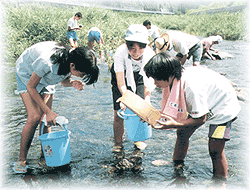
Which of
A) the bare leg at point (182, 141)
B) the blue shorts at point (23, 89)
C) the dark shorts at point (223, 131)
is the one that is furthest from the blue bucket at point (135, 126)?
the dark shorts at point (223, 131)

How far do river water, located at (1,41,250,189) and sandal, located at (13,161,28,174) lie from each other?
56mm

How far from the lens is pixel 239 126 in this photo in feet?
12.4

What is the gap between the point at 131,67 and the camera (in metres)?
2.78

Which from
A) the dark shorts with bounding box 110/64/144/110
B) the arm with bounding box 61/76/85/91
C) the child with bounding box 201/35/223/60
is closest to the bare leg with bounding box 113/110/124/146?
the dark shorts with bounding box 110/64/144/110

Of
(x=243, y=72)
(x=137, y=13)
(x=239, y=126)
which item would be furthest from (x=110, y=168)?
(x=137, y=13)

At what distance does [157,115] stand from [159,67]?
0.45 metres

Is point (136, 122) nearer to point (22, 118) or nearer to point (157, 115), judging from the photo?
point (157, 115)

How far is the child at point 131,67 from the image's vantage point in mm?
2512

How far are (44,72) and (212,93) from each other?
146 cm

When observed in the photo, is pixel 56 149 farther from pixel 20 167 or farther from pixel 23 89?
Result: pixel 23 89

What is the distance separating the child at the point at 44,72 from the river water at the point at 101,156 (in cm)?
34

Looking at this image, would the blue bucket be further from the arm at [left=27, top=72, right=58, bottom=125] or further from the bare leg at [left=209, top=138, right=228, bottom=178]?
the bare leg at [left=209, top=138, right=228, bottom=178]

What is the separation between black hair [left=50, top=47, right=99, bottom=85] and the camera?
2121 mm

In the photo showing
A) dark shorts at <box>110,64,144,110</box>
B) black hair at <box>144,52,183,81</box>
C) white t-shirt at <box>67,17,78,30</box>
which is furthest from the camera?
white t-shirt at <box>67,17,78,30</box>
